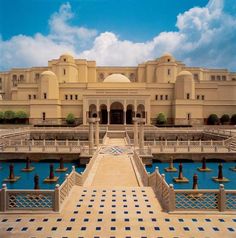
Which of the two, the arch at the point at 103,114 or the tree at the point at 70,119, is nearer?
the tree at the point at 70,119

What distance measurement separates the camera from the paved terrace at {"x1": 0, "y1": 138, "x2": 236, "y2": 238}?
5750mm

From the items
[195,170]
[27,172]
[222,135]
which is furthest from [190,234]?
[222,135]

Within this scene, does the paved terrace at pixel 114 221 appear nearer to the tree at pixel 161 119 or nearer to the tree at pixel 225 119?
the tree at pixel 161 119

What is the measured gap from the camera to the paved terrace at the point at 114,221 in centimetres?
575

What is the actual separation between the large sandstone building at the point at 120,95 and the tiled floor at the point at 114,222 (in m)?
32.8

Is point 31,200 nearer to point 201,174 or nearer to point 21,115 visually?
point 201,174

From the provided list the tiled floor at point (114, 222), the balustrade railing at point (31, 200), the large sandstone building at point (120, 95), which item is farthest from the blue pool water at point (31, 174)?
the large sandstone building at point (120, 95)

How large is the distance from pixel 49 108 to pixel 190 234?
1616 inches

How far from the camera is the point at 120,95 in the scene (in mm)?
40906

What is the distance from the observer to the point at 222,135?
1008 inches

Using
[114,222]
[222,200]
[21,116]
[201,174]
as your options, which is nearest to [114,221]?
[114,222]

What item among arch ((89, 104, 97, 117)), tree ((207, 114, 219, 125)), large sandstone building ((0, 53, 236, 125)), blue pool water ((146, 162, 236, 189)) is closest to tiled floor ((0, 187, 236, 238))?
blue pool water ((146, 162, 236, 189))

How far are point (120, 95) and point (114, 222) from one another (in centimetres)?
3532

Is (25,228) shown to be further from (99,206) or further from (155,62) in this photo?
(155,62)
